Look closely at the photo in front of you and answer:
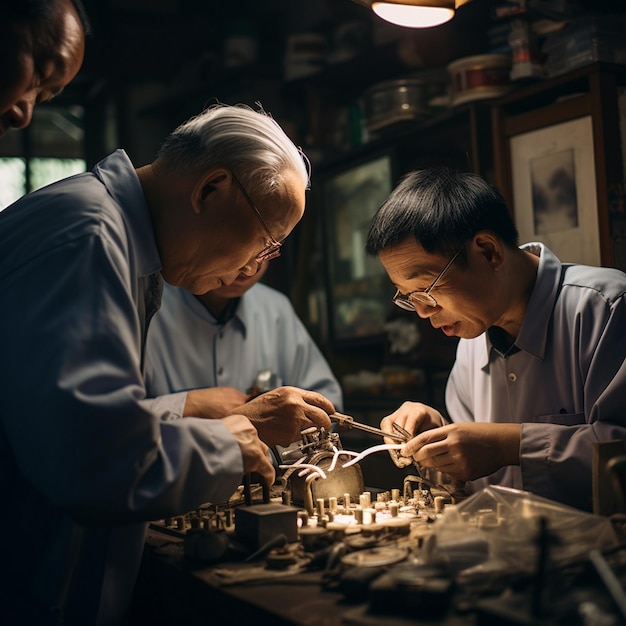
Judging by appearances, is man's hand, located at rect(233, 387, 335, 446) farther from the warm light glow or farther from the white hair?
the warm light glow

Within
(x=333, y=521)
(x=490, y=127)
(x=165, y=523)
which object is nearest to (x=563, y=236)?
(x=490, y=127)

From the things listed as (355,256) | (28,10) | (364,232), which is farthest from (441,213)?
(355,256)

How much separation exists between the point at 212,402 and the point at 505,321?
119 cm

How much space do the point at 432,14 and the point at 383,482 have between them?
2.06 metres

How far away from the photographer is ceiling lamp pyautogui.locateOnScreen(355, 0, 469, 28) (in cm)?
251

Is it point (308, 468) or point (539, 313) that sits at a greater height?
point (539, 313)

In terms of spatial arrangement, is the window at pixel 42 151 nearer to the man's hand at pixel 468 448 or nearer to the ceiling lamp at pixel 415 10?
the ceiling lamp at pixel 415 10

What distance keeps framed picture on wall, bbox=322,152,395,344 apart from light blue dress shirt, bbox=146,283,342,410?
1.01 m

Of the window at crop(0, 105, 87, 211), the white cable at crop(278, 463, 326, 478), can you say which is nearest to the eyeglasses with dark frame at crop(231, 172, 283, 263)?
the white cable at crop(278, 463, 326, 478)

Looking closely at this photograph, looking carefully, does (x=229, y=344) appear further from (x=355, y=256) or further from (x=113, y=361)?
(x=113, y=361)

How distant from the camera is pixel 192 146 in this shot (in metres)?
2.24

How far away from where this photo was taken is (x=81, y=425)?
5.48 ft

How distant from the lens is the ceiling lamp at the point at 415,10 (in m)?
2.51

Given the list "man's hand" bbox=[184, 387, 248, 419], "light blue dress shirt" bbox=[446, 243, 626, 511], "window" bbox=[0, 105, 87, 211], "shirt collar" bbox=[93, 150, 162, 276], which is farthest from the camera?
"window" bbox=[0, 105, 87, 211]
